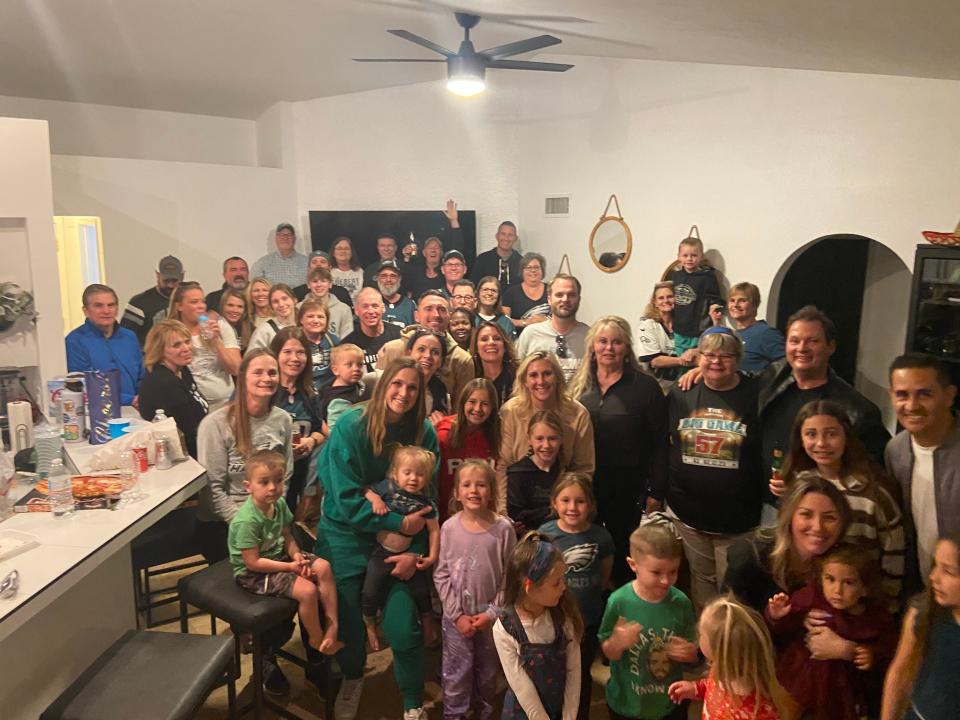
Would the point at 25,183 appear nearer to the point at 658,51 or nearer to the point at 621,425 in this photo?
the point at 621,425

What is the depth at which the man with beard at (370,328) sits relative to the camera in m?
4.18

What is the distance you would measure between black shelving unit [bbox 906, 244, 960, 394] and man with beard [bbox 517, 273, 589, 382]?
1766mm

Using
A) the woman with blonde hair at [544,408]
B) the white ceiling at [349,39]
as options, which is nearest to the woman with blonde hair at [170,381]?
the woman with blonde hair at [544,408]

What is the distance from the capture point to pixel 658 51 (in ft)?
15.3

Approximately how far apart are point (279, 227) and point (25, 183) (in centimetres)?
353

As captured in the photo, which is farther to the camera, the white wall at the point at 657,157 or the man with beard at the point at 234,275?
the man with beard at the point at 234,275

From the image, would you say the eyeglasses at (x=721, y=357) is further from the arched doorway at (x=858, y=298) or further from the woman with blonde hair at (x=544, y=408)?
the arched doorway at (x=858, y=298)

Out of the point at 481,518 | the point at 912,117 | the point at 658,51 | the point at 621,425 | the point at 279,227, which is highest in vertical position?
the point at 658,51

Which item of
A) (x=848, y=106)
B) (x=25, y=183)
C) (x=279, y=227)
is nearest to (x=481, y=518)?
(x=25, y=183)

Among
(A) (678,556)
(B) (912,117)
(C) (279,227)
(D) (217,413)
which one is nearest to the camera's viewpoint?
(A) (678,556)

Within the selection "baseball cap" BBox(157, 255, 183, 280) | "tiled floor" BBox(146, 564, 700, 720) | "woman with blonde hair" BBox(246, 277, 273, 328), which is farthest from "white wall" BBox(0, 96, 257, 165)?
"tiled floor" BBox(146, 564, 700, 720)

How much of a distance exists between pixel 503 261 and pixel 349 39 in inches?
98.5

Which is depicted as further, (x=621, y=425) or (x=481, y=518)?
(x=621, y=425)

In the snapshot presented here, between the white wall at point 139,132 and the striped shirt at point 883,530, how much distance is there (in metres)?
6.79
